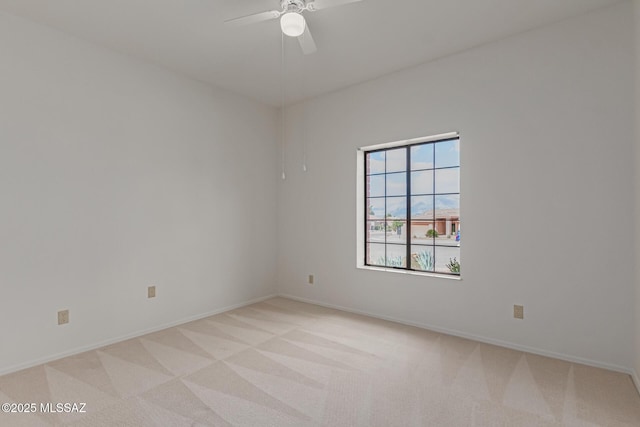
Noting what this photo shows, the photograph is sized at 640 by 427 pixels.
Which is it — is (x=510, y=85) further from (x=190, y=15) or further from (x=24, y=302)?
(x=24, y=302)

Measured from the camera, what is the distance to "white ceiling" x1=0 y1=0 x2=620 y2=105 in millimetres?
2508

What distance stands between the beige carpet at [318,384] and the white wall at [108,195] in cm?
40

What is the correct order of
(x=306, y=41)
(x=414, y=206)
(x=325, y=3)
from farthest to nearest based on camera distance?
(x=414, y=206) < (x=306, y=41) < (x=325, y=3)

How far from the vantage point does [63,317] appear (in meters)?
2.80

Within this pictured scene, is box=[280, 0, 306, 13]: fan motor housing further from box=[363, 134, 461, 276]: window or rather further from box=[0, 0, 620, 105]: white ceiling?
box=[363, 134, 461, 276]: window

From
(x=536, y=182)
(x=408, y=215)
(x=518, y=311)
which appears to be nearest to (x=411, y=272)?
(x=408, y=215)

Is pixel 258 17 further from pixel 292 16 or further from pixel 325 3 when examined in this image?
pixel 325 3

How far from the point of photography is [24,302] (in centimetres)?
260

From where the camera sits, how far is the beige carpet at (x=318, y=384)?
6.38 feet

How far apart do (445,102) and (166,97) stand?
2838mm

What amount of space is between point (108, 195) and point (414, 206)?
302 cm

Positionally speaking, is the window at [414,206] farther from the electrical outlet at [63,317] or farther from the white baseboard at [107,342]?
the electrical outlet at [63,317]

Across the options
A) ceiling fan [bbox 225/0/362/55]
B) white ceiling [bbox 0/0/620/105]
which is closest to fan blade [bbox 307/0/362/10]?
ceiling fan [bbox 225/0/362/55]

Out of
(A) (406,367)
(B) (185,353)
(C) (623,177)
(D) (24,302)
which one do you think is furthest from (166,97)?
(C) (623,177)
